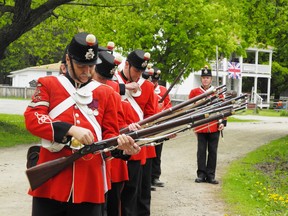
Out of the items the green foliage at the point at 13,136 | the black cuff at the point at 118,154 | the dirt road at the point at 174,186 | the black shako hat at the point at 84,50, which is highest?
the black shako hat at the point at 84,50

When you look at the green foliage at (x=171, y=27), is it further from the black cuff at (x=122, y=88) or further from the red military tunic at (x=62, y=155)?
the red military tunic at (x=62, y=155)

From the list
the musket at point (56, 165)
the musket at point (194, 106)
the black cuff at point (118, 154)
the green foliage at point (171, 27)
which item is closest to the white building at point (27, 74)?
the green foliage at point (171, 27)

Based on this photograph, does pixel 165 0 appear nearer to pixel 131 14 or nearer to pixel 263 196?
pixel 131 14

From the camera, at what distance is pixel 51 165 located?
15.0 ft

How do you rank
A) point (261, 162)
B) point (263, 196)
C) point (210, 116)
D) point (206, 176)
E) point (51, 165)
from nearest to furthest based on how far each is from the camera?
point (51, 165) → point (210, 116) → point (263, 196) → point (206, 176) → point (261, 162)

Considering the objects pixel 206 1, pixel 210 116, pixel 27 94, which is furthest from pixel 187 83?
pixel 210 116

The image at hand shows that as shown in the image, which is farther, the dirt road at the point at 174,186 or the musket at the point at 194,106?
the dirt road at the point at 174,186

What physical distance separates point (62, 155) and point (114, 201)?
6.58ft

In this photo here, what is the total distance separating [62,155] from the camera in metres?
4.75

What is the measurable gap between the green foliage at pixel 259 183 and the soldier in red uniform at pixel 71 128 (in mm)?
4414

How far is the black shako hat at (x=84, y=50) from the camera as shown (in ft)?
15.5

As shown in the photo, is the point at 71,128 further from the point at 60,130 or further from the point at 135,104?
the point at 135,104

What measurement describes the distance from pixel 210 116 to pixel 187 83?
54829mm

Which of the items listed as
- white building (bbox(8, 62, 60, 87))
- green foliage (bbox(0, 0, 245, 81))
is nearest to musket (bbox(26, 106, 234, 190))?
green foliage (bbox(0, 0, 245, 81))
